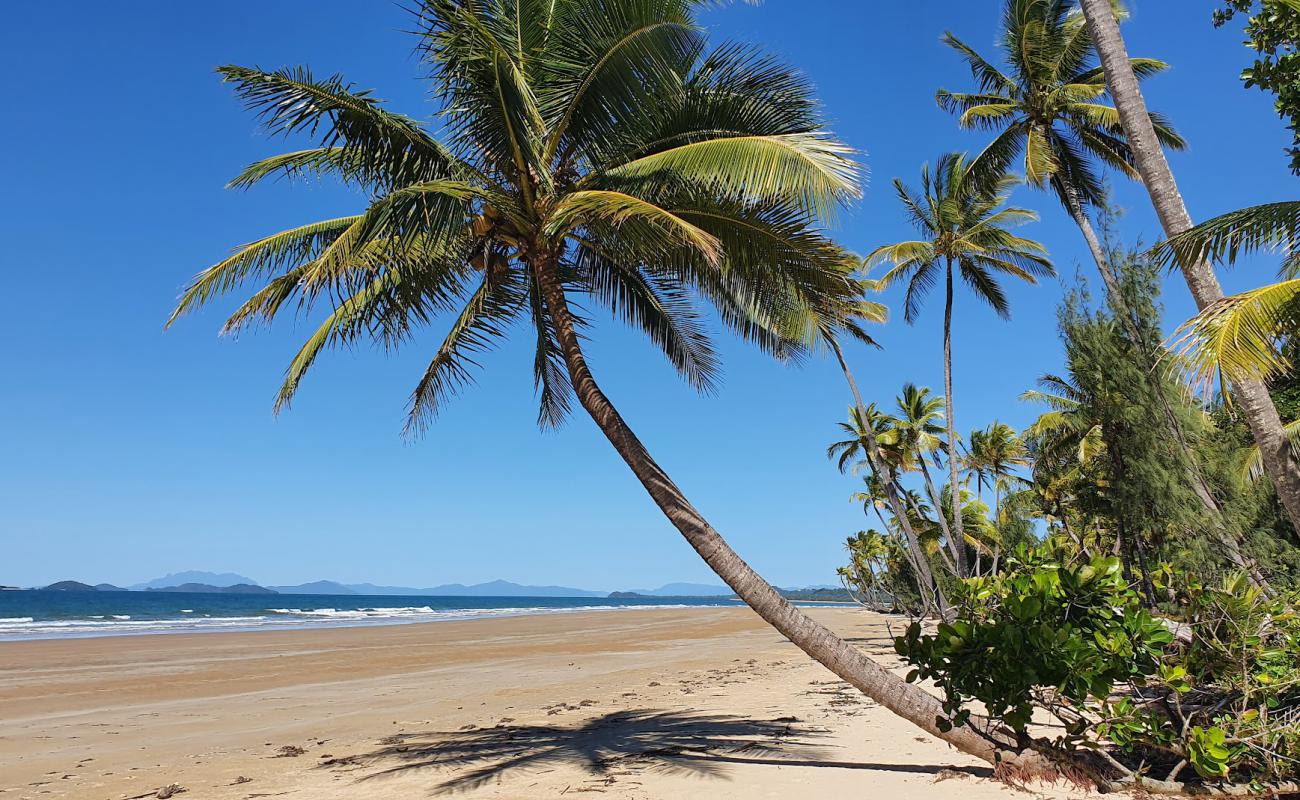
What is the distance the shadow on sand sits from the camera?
6363 millimetres

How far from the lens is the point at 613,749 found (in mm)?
7301

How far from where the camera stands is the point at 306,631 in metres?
35.2

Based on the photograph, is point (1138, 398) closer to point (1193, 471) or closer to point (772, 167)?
point (1193, 471)

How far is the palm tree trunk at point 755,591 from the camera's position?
5391 mm

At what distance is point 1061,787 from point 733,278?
464 cm

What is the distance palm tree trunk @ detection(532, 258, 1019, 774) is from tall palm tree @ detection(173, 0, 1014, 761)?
0.02m

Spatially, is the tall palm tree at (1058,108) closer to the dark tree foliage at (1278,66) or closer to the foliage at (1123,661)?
the dark tree foliage at (1278,66)

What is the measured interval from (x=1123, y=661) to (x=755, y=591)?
244cm

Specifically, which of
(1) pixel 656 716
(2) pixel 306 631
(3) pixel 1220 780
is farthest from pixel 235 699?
(2) pixel 306 631

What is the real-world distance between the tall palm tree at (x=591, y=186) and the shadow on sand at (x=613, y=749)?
61.2 inches

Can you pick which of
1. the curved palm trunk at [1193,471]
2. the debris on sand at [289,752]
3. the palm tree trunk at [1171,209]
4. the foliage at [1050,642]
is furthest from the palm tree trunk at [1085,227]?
the debris on sand at [289,752]

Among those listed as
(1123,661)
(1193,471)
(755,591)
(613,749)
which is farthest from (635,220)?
(1193,471)

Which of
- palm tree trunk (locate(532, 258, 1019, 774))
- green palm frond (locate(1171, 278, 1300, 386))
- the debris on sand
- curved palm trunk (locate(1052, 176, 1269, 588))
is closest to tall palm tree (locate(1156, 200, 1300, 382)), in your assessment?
green palm frond (locate(1171, 278, 1300, 386))

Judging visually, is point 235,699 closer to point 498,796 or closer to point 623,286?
point 498,796
